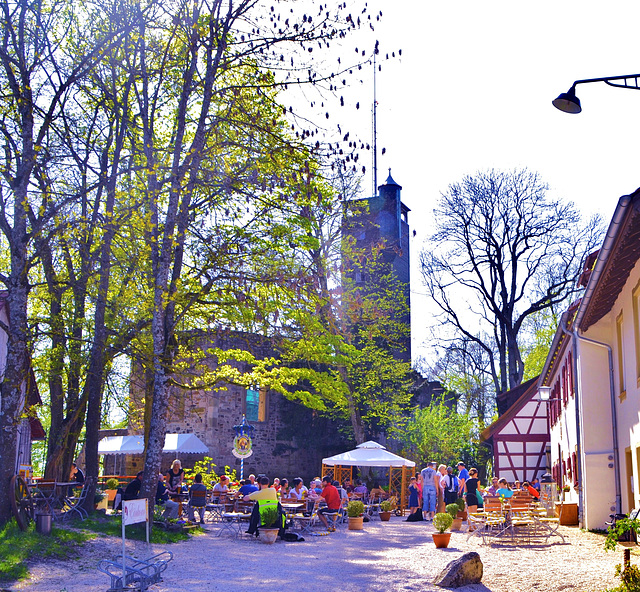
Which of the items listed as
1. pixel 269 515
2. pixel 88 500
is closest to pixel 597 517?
pixel 269 515

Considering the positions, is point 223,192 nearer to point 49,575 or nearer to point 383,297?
point 49,575

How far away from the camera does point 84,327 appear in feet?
54.1

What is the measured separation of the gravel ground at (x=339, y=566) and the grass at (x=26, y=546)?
0.17m

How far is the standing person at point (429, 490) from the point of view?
20.1 meters

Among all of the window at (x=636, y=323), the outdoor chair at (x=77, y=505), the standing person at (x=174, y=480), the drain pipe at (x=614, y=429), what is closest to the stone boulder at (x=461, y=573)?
the window at (x=636, y=323)

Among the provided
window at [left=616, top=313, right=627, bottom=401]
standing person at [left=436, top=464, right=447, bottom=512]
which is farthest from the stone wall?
window at [left=616, top=313, right=627, bottom=401]

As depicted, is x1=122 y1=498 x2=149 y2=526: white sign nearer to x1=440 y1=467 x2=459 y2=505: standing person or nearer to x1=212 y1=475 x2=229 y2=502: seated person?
x1=212 y1=475 x2=229 y2=502: seated person

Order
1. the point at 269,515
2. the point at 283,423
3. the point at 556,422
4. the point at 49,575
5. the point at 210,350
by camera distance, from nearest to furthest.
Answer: the point at 49,575 < the point at 269,515 < the point at 210,350 < the point at 556,422 < the point at 283,423

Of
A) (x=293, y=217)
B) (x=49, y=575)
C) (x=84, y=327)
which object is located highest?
(x=293, y=217)

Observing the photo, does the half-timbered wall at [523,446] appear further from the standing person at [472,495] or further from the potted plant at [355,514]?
the potted plant at [355,514]

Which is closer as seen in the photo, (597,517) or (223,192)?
(223,192)

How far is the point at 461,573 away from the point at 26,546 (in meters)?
5.23

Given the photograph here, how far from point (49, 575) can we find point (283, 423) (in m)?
22.8

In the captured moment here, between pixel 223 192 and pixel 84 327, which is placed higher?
pixel 223 192
